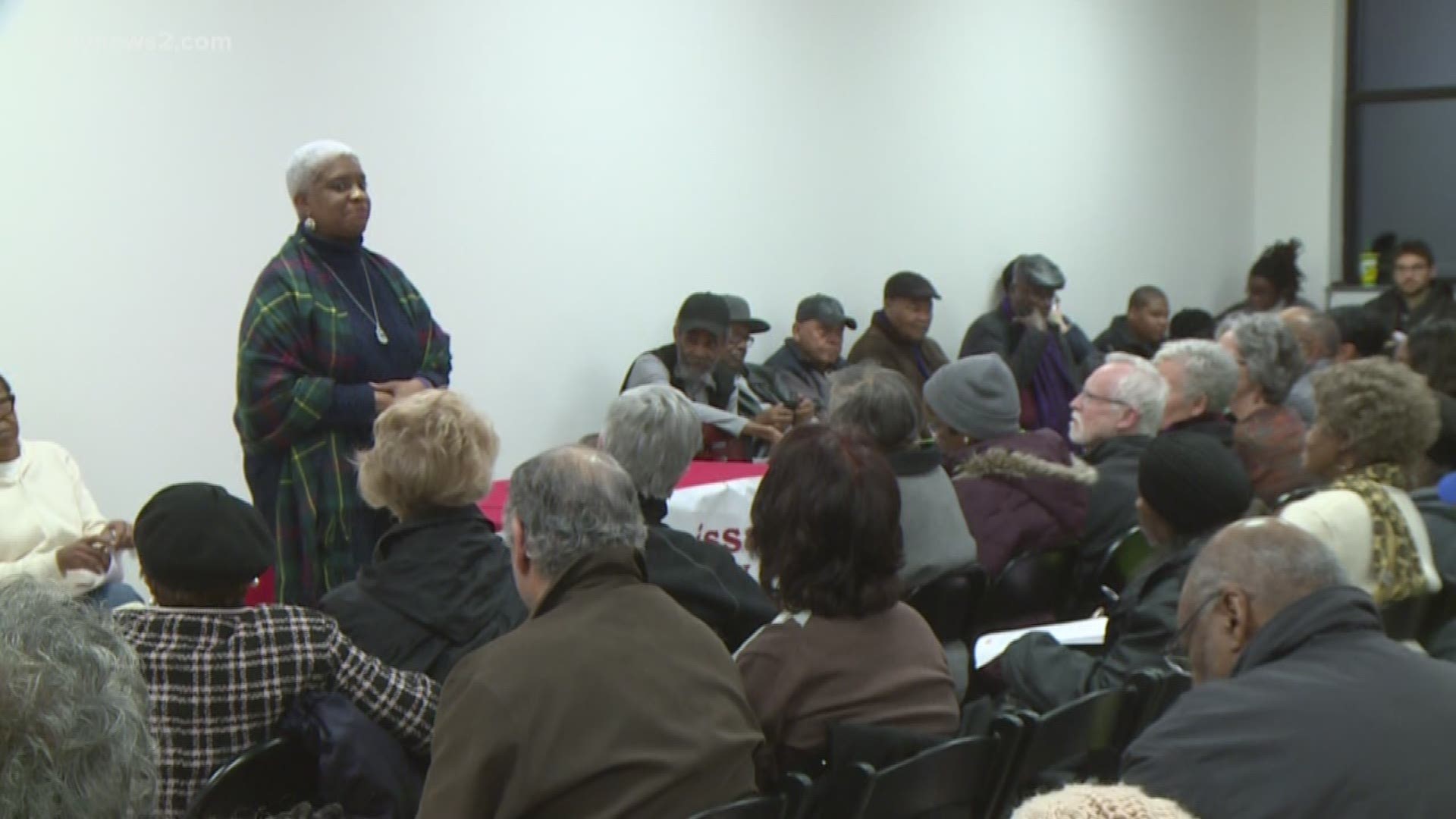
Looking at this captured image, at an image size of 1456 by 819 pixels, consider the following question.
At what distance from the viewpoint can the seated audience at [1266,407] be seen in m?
4.77

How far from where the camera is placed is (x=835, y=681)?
271cm

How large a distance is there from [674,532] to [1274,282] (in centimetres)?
862

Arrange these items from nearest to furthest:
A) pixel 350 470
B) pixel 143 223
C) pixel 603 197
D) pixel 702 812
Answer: pixel 702 812 → pixel 350 470 → pixel 143 223 → pixel 603 197

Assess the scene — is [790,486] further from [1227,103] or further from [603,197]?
[1227,103]

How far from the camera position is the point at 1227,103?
11500mm

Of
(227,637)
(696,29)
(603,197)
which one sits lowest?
(227,637)

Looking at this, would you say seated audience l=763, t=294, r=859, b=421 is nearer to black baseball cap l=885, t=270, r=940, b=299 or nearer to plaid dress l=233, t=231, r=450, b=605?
black baseball cap l=885, t=270, r=940, b=299

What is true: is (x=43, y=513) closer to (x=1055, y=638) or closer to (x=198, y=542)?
(x=198, y=542)

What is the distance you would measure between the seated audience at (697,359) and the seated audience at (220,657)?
3878 mm

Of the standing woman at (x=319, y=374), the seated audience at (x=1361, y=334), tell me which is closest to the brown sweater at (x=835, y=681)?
the standing woman at (x=319, y=374)

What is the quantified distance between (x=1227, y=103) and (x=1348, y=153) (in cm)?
95

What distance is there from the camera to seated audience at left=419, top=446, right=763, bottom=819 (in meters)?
2.16

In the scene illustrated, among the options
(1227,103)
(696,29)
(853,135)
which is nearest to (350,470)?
(696,29)

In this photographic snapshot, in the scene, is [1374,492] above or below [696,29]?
below
